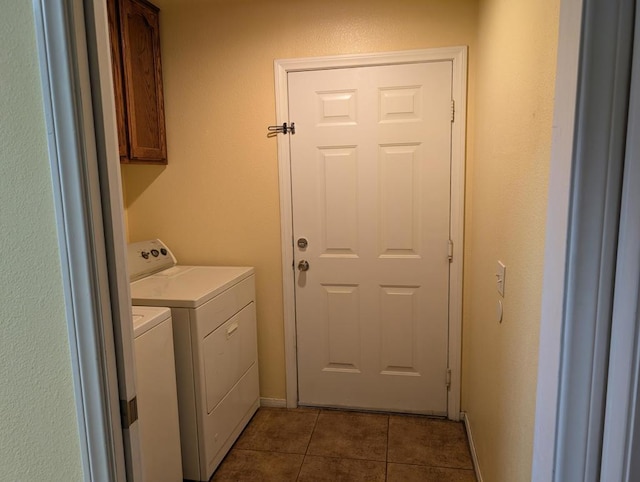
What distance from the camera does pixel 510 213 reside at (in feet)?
4.61

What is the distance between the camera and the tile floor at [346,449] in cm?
209

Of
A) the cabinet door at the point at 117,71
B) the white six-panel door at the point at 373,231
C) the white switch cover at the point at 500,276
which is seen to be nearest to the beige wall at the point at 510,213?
the white switch cover at the point at 500,276

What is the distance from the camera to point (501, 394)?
150 centimetres

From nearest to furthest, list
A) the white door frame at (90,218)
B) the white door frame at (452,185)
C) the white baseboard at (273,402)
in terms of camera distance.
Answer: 1. the white door frame at (90,218)
2. the white door frame at (452,185)
3. the white baseboard at (273,402)

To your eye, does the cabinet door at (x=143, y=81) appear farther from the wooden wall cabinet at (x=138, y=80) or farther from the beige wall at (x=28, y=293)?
the beige wall at (x=28, y=293)

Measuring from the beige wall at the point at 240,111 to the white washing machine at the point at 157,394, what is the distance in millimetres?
879

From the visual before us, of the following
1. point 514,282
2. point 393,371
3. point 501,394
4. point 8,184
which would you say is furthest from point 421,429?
point 8,184

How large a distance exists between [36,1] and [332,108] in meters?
1.87

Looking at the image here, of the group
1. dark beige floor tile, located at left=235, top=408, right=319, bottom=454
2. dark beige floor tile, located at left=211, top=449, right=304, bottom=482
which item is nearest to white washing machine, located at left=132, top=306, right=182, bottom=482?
dark beige floor tile, located at left=211, top=449, right=304, bottom=482

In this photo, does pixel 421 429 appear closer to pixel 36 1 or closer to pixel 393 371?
pixel 393 371

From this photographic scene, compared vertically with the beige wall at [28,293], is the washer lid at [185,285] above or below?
below

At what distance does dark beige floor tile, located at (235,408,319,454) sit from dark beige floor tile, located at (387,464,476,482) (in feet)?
1.62

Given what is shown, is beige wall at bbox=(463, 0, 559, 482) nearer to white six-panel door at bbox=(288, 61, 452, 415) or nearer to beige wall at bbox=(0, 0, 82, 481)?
white six-panel door at bbox=(288, 61, 452, 415)

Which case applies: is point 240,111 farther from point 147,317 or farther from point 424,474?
point 424,474
